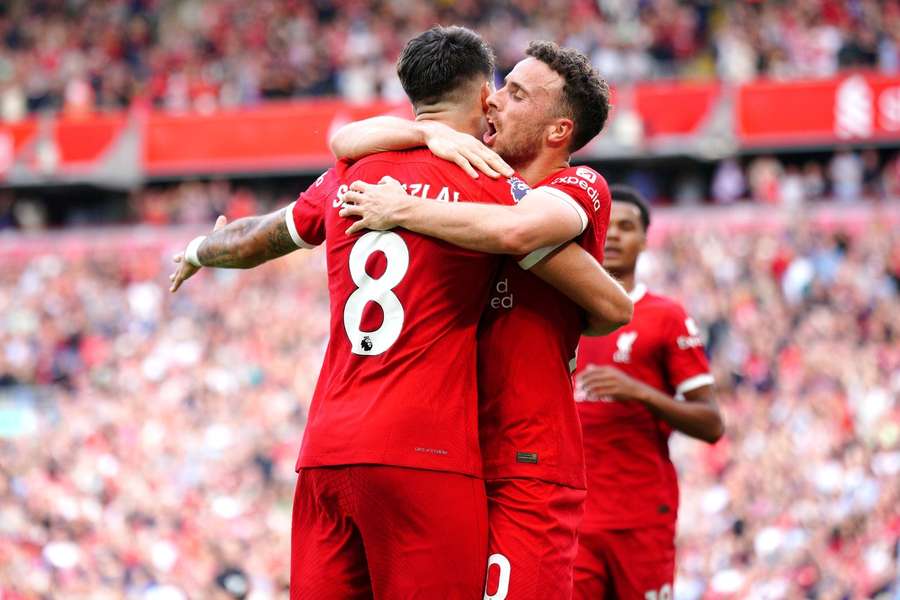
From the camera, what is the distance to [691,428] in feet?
21.1

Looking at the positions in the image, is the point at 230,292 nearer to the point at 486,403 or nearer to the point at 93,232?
the point at 93,232

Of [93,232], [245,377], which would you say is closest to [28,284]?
[93,232]

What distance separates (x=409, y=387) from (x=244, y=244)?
1068 mm

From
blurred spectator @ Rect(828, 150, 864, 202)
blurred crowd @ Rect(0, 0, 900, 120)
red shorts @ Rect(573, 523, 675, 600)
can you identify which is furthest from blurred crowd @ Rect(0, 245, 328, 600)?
blurred spectator @ Rect(828, 150, 864, 202)

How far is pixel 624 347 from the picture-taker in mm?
6641

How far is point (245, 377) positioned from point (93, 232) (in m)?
10.3

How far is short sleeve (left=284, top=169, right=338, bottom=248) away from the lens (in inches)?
182

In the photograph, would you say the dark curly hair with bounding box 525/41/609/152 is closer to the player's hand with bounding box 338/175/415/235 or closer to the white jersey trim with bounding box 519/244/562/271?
the white jersey trim with bounding box 519/244/562/271

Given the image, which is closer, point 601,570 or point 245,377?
point 601,570

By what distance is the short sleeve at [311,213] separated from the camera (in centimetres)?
462

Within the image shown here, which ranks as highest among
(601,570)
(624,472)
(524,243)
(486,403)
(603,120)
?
(603,120)

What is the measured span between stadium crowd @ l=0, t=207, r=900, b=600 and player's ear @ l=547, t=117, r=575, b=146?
711 centimetres

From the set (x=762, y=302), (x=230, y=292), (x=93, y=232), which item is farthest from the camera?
(x=93, y=232)

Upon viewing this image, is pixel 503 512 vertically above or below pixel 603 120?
below
